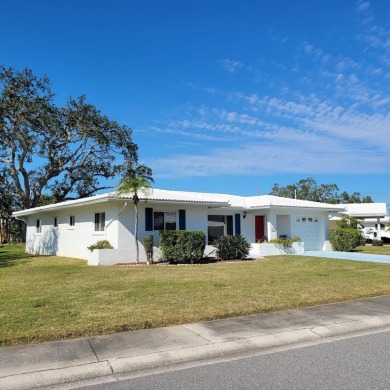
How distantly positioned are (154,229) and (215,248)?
11.9ft

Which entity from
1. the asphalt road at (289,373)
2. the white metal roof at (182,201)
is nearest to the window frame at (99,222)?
the white metal roof at (182,201)

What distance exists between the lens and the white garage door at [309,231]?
25.1 meters

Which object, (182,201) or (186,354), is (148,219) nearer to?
(182,201)

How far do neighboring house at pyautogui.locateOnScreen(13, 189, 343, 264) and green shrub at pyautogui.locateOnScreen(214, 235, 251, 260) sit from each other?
5.81ft

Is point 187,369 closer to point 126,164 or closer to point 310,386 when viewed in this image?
point 310,386

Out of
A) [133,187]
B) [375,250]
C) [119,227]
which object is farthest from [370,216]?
[133,187]

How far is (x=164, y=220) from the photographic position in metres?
19.6

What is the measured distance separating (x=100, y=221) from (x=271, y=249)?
9.24 meters

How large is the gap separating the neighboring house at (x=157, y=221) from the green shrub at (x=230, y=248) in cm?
177

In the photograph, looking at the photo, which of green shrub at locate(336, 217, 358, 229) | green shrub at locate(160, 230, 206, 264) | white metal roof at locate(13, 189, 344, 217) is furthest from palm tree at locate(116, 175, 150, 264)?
green shrub at locate(336, 217, 358, 229)

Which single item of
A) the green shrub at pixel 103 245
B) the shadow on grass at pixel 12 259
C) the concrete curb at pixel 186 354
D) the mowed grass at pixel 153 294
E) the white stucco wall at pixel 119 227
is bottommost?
the concrete curb at pixel 186 354

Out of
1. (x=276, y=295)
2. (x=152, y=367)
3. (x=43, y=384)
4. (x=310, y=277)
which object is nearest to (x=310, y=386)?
(x=152, y=367)

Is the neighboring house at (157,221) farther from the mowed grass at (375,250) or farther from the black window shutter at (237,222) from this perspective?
the mowed grass at (375,250)

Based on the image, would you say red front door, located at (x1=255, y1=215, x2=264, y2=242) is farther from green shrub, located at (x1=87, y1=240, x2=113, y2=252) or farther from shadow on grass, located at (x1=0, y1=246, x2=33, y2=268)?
shadow on grass, located at (x1=0, y1=246, x2=33, y2=268)
